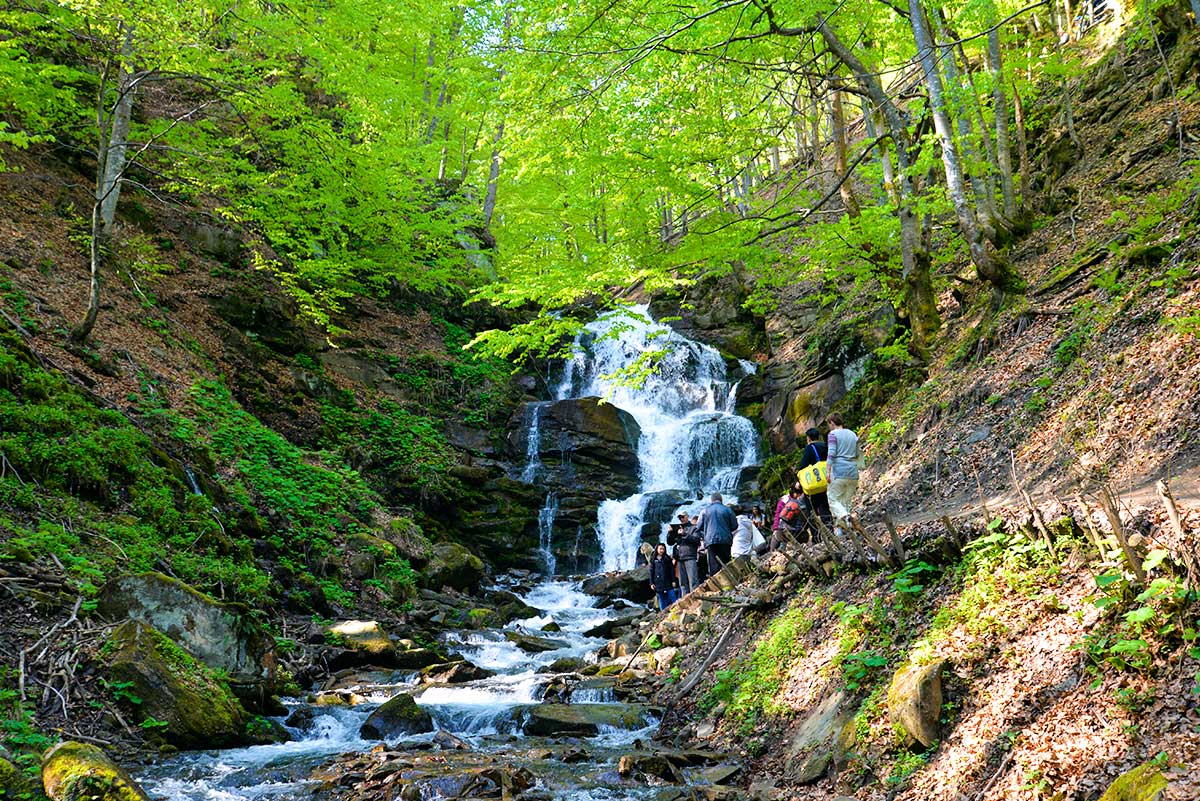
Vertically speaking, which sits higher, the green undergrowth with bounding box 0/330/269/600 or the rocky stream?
the green undergrowth with bounding box 0/330/269/600

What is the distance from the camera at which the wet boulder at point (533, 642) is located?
12469 mm

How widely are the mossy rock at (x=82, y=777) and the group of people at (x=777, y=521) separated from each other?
656 centimetres

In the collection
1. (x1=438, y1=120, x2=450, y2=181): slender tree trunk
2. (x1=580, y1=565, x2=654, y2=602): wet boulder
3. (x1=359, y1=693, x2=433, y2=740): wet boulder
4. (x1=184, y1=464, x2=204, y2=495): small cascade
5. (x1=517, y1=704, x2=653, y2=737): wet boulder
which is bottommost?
(x1=580, y1=565, x2=654, y2=602): wet boulder

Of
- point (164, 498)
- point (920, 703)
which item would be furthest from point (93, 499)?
point (920, 703)

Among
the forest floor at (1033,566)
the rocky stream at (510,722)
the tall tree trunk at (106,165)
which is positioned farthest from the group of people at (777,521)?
the tall tree trunk at (106,165)

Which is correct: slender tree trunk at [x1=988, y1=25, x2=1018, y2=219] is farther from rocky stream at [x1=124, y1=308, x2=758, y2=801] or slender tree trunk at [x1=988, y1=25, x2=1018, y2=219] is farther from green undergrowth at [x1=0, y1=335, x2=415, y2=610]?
green undergrowth at [x1=0, y1=335, x2=415, y2=610]

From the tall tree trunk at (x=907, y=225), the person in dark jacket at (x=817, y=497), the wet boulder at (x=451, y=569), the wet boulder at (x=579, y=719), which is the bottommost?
the wet boulder at (x=579, y=719)

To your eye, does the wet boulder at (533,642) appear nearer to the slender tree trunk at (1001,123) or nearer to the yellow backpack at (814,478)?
the yellow backpack at (814,478)

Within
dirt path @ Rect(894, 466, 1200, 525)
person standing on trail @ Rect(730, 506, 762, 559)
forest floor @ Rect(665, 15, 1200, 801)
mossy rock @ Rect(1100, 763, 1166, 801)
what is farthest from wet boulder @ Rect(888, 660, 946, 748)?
person standing on trail @ Rect(730, 506, 762, 559)

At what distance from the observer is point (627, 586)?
17.1 m

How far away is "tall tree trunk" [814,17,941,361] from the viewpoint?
10695 millimetres

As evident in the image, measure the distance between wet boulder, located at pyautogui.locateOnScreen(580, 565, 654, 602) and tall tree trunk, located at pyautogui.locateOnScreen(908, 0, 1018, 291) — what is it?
959cm

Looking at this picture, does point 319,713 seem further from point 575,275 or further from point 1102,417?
point 1102,417

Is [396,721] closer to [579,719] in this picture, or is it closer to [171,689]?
[579,719]
